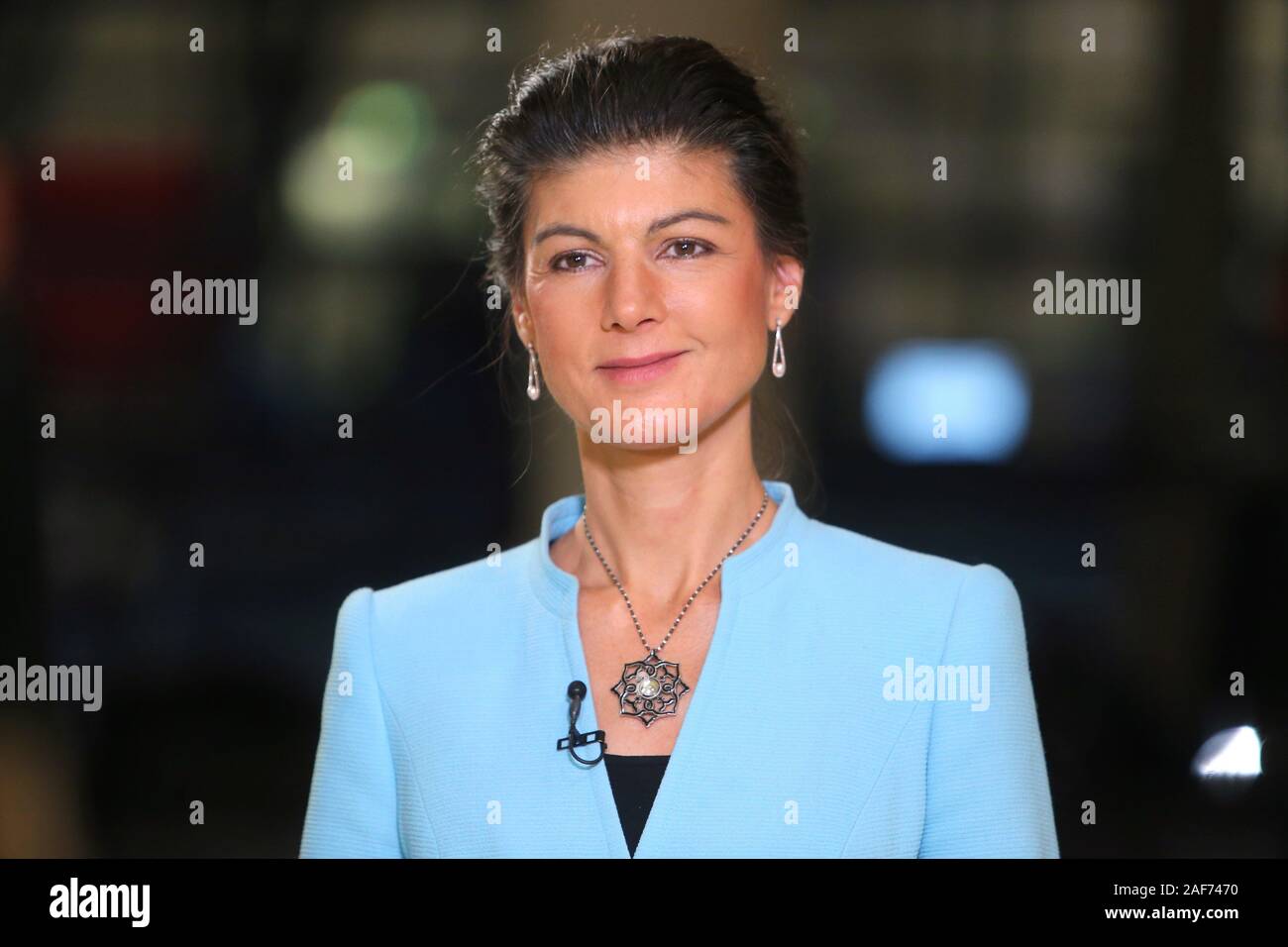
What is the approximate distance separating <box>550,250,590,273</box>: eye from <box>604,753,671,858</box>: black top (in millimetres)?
649

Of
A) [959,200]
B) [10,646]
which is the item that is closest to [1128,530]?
[959,200]

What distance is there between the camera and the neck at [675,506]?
182cm

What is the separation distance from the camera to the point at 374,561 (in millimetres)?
1995

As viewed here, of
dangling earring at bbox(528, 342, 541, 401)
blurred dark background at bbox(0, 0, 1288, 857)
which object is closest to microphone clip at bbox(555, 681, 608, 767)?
blurred dark background at bbox(0, 0, 1288, 857)

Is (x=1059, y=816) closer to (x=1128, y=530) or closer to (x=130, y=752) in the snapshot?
(x=1128, y=530)

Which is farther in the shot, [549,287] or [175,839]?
[175,839]

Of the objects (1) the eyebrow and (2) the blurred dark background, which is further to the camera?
(2) the blurred dark background

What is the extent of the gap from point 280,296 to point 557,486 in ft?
1.69

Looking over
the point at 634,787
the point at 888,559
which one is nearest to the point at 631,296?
the point at 888,559

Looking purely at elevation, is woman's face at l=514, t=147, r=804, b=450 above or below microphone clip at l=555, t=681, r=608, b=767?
above

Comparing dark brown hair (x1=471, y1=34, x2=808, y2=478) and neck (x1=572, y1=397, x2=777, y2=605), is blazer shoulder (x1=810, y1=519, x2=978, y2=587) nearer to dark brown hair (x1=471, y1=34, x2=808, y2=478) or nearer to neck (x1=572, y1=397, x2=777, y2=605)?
neck (x1=572, y1=397, x2=777, y2=605)

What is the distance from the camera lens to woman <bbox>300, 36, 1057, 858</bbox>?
1701mm

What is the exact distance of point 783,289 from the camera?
1.85 m

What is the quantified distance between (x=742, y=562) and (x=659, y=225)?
467mm
